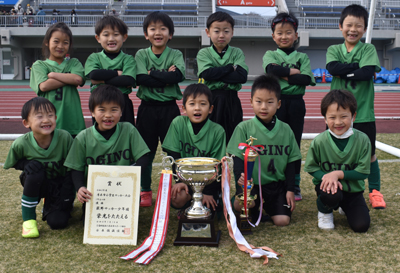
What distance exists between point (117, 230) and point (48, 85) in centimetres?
151

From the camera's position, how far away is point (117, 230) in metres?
2.41

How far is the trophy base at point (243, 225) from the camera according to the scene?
2.56 m

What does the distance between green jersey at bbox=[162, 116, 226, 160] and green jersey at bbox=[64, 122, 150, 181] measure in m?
0.27

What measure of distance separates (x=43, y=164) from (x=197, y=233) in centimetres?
123

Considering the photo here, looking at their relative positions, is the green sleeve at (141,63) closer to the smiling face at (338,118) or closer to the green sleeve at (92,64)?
the green sleeve at (92,64)

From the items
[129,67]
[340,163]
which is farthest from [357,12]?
[129,67]

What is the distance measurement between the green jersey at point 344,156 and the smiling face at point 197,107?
0.83 meters

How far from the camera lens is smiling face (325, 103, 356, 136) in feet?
8.57

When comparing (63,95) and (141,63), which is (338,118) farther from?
(63,95)

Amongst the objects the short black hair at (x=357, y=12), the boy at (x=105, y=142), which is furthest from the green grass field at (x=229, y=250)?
the short black hair at (x=357, y=12)

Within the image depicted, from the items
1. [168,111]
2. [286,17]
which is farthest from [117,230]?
[286,17]

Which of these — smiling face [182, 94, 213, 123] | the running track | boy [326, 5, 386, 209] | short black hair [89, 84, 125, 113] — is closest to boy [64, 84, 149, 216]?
short black hair [89, 84, 125, 113]

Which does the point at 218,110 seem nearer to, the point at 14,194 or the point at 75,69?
the point at 75,69

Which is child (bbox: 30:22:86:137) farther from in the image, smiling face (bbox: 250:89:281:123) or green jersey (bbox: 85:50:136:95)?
smiling face (bbox: 250:89:281:123)
